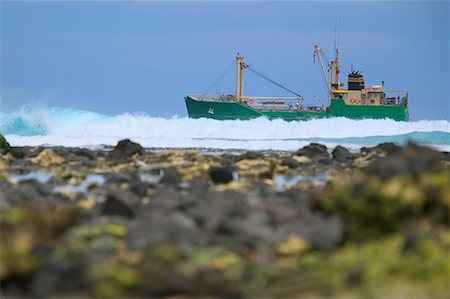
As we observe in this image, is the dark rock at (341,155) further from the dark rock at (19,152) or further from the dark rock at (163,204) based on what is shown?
the dark rock at (163,204)

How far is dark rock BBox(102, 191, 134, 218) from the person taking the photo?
11039 millimetres

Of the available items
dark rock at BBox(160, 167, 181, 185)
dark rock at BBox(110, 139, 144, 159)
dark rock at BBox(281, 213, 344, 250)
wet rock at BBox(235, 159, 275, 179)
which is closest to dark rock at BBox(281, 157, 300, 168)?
wet rock at BBox(235, 159, 275, 179)

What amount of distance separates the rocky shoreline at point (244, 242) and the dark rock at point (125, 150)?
33.6 ft

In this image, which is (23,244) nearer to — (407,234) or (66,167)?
(407,234)

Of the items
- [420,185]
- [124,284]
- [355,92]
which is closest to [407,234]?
[420,185]

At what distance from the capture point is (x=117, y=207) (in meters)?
11.1

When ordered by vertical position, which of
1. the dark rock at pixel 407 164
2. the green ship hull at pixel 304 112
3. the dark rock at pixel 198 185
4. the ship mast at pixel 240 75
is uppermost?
the ship mast at pixel 240 75

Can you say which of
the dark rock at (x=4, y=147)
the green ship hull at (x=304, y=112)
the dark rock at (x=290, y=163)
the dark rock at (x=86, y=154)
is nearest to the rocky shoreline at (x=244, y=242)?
the dark rock at (x=290, y=163)

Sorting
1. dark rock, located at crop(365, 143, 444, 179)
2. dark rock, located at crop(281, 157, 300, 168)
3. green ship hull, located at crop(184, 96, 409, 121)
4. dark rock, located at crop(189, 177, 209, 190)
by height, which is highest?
green ship hull, located at crop(184, 96, 409, 121)

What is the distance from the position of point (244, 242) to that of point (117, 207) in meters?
2.33

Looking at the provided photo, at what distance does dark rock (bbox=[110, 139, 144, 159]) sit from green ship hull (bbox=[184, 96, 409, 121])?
35.3 m

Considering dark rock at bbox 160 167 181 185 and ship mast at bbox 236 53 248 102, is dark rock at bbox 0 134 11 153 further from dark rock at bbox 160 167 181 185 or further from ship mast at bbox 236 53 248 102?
ship mast at bbox 236 53 248 102

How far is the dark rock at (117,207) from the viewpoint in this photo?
435 inches

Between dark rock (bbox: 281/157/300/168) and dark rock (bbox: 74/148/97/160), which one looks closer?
dark rock (bbox: 281/157/300/168)
